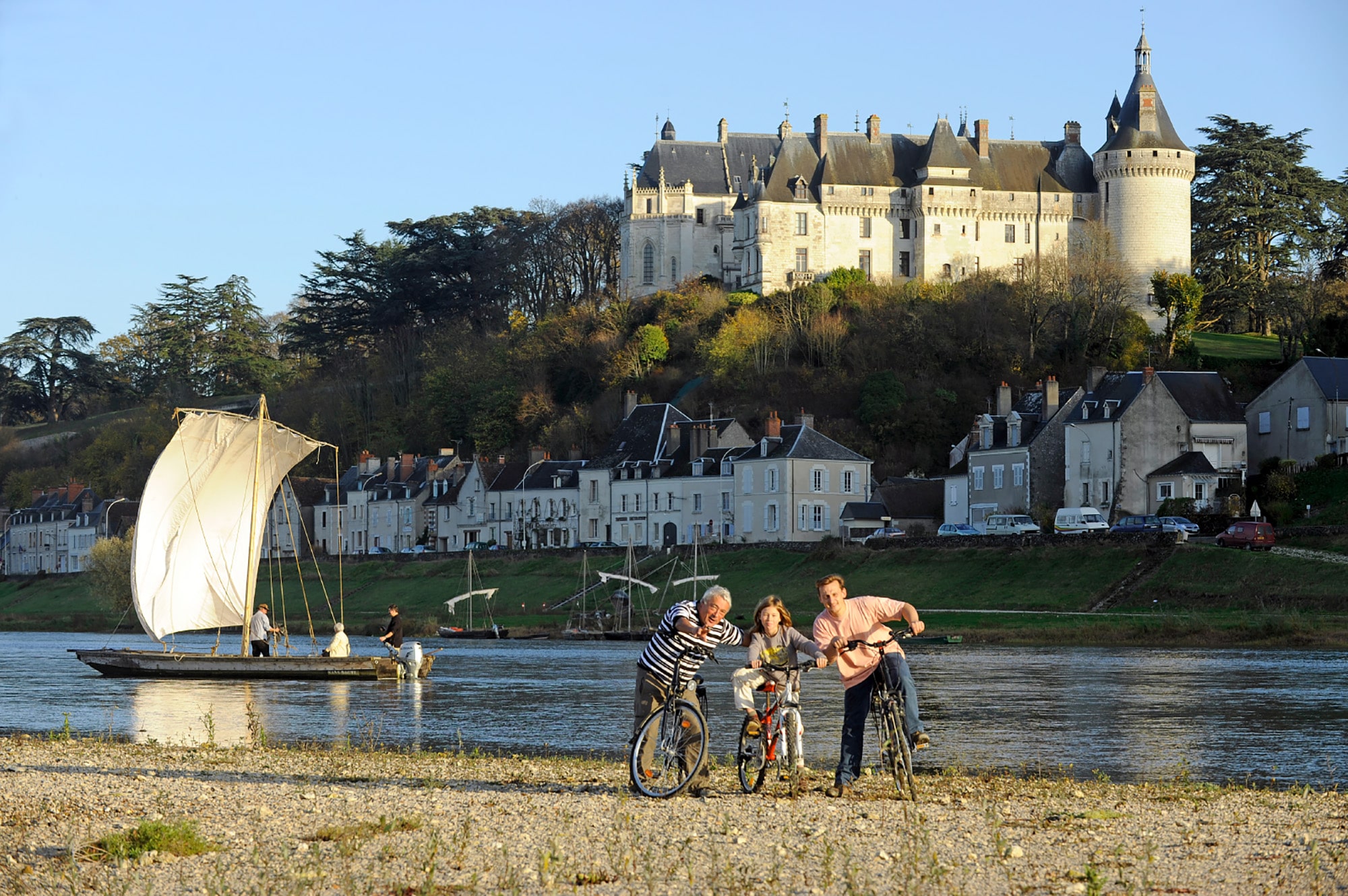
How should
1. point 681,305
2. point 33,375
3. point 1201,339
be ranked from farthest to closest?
point 33,375
point 681,305
point 1201,339

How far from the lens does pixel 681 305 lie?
8956 centimetres

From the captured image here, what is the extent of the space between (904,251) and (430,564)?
1461 inches

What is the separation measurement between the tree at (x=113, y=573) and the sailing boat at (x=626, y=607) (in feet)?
59.2

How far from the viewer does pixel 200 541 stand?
110 feet

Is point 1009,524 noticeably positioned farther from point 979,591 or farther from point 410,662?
point 410,662

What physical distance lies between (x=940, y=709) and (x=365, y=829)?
1418 centimetres

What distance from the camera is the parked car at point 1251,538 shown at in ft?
150

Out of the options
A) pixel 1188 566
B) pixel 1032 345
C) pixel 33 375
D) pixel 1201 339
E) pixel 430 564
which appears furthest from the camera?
pixel 33 375

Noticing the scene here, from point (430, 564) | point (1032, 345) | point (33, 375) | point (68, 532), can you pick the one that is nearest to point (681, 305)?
point (1032, 345)

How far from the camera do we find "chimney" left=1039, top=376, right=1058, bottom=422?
202ft

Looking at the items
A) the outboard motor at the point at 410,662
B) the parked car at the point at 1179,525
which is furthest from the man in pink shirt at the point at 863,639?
the parked car at the point at 1179,525

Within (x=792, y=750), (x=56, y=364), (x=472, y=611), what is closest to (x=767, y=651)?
(x=792, y=750)

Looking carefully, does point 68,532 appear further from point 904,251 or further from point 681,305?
point 904,251

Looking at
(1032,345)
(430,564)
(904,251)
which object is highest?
(904,251)
